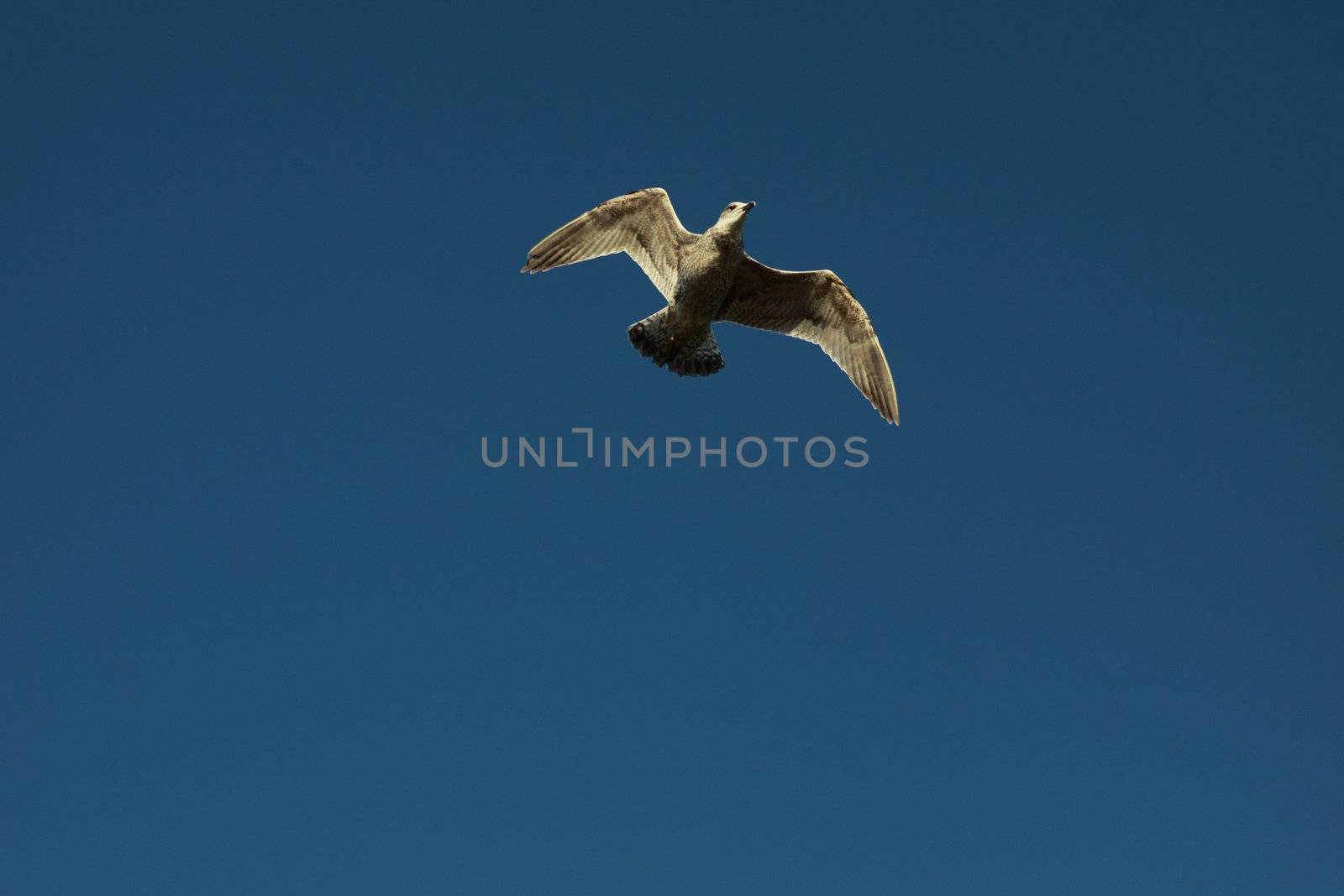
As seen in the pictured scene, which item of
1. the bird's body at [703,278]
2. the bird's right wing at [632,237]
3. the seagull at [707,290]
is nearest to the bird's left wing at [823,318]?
the seagull at [707,290]

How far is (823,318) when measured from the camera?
49.3 feet

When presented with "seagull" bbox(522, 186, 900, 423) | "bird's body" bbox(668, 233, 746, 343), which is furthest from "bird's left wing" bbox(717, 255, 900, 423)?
"bird's body" bbox(668, 233, 746, 343)

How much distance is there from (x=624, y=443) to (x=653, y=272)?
1982mm

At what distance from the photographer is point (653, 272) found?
574 inches

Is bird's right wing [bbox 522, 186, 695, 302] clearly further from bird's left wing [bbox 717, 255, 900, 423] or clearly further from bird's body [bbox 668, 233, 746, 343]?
bird's left wing [bbox 717, 255, 900, 423]

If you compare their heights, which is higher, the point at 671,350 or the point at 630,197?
the point at 630,197

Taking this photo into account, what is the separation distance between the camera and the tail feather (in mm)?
14688

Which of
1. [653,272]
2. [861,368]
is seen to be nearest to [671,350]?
[653,272]

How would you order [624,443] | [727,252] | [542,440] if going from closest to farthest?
[727,252] < [624,443] < [542,440]

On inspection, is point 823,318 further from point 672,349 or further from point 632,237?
point 632,237

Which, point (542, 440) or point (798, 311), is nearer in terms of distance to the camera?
point (798, 311)

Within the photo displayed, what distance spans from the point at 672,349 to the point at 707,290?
27.2 inches

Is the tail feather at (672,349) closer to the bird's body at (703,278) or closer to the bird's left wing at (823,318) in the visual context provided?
the bird's body at (703,278)

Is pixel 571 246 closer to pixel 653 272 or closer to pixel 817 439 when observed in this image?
pixel 653 272
